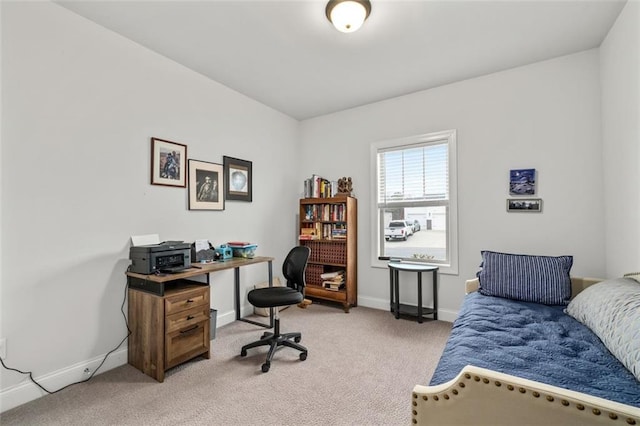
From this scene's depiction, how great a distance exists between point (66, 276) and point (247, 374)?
1522 mm

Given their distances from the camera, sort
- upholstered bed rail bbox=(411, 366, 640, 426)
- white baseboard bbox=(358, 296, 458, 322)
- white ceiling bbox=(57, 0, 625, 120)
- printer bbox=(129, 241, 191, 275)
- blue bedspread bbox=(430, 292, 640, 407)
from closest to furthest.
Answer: upholstered bed rail bbox=(411, 366, 640, 426) → blue bedspread bbox=(430, 292, 640, 407) → white ceiling bbox=(57, 0, 625, 120) → printer bbox=(129, 241, 191, 275) → white baseboard bbox=(358, 296, 458, 322)

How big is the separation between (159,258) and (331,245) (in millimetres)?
2174

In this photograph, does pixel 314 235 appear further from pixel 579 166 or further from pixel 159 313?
pixel 579 166

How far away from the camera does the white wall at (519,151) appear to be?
2.58 meters

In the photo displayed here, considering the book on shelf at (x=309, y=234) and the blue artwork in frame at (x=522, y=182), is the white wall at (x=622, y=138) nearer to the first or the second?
the blue artwork in frame at (x=522, y=182)

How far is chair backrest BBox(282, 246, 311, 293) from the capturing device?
2662mm

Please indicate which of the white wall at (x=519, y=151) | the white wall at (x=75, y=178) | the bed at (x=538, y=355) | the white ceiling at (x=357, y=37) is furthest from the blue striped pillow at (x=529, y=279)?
the white wall at (x=75, y=178)

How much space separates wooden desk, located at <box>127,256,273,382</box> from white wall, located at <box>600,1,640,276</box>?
3.22 metres

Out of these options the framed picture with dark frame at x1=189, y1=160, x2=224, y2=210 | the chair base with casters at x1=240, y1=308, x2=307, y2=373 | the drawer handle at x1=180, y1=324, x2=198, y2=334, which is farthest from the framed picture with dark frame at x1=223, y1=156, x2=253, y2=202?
the chair base with casters at x1=240, y1=308, x2=307, y2=373

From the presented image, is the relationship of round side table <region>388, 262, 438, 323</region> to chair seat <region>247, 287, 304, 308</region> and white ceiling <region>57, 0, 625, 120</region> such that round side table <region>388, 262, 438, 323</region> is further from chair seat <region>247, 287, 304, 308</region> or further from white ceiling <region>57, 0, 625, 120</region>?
white ceiling <region>57, 0, 625, 120</region>

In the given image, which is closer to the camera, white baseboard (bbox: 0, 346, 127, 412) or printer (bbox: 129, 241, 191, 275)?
white baseboard (bbox: 0, 346, 127, 412)

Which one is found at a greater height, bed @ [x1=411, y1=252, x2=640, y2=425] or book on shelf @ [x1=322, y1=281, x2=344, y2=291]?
bed @ [x1=411, y1=252, x2=640, y2=425]

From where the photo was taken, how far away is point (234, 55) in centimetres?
264

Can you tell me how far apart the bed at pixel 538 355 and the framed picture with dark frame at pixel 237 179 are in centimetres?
265
